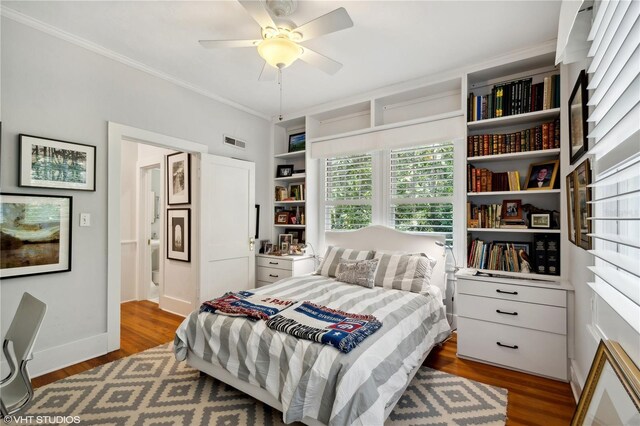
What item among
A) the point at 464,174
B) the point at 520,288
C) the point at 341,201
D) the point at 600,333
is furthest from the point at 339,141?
the point at 600,333

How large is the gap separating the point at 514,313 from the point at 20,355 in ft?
10.6

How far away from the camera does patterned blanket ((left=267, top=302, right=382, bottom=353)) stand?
1729mm

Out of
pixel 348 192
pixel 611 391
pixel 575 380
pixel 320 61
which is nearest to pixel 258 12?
pixel 320 61

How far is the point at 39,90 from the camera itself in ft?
8.05

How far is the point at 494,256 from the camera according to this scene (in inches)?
114

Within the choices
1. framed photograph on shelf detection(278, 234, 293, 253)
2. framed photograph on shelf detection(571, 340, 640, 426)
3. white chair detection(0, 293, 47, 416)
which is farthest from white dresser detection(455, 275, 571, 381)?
white chair detection(0, 293, 47, 416)

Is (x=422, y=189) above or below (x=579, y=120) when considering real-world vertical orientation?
below

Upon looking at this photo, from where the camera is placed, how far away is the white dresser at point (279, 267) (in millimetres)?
3986

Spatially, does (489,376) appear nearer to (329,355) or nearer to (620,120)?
(329,355)

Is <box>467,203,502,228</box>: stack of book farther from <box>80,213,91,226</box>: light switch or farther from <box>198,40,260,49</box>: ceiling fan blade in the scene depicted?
<box>80,213,91,226</box>: light switch

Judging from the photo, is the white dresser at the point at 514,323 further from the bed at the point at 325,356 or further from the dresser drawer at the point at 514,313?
the bed at the point at 325,356

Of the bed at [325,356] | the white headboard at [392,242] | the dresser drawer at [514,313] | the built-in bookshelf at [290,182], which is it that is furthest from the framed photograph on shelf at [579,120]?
the built-in bookshelf at [290,182]

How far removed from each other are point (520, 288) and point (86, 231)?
147 inches

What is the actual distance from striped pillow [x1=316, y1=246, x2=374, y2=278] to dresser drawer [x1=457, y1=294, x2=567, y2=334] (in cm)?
105
